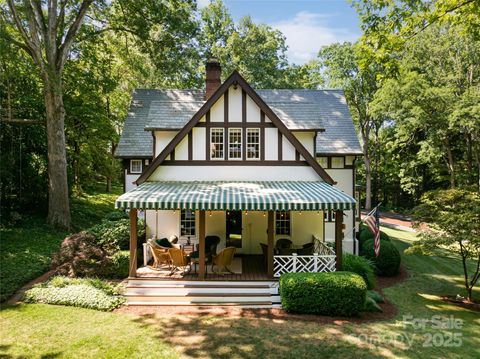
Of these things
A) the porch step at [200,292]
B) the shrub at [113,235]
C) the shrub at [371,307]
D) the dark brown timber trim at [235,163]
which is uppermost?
the dark brown timber trim at [235,163]

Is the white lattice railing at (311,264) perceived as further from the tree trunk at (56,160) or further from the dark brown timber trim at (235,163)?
the tree trunk at (56,160)

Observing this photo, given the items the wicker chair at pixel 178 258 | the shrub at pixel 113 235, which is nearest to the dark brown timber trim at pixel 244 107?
the wicker chair at pixel 178 258

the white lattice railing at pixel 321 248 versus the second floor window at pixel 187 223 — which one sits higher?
the second floor window at pixel 187 223

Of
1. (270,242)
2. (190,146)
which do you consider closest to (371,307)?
(270,242)

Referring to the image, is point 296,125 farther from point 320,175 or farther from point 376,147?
point 376,147

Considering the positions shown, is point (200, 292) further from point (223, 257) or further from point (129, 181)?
point (129, 181)

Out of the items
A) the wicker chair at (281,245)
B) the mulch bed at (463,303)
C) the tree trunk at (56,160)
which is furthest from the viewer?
the tree trunk at (56,160)

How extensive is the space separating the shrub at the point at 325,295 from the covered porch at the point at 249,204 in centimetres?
181

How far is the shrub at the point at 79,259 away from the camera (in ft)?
45.8

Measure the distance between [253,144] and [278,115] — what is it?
3.11m

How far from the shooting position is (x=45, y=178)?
23.0 meters

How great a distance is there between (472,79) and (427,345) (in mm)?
34630

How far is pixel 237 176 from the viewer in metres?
16.6

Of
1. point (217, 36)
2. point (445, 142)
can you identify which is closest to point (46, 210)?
point (217, 36)
